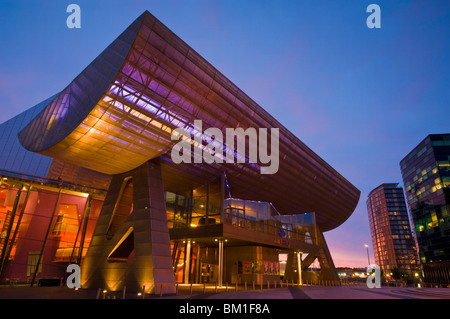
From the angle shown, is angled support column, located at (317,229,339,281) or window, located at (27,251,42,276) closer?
window, located at (27,251,42,276)

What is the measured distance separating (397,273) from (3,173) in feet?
382

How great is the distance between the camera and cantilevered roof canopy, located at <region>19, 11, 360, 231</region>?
1852 centimetres

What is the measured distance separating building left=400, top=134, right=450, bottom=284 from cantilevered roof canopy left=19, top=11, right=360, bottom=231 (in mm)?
74550

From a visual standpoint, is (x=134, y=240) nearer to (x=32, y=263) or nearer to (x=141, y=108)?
(x=141, y=108)

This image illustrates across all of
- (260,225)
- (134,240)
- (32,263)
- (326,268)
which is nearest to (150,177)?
(134,240)

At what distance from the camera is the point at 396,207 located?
166 m

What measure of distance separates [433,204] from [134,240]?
94.9 metres

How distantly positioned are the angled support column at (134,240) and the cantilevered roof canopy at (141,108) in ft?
7.06

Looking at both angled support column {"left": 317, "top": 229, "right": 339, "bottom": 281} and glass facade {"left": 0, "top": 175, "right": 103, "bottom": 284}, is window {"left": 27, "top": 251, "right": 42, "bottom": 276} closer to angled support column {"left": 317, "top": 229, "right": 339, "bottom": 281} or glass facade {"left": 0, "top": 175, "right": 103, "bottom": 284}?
glass facade {"left": 0, "top": 175, "right": 103, "bottom": 284}

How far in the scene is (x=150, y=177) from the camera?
26172 millimetres

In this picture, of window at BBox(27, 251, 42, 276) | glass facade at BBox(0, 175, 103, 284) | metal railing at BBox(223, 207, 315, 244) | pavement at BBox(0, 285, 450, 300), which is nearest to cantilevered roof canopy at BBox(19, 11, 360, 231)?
metal railing at BBox(223, 207, 315, 244)

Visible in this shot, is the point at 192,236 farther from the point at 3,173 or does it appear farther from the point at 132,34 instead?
the point at 3,173

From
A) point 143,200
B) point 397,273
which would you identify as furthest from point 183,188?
point 397,273
